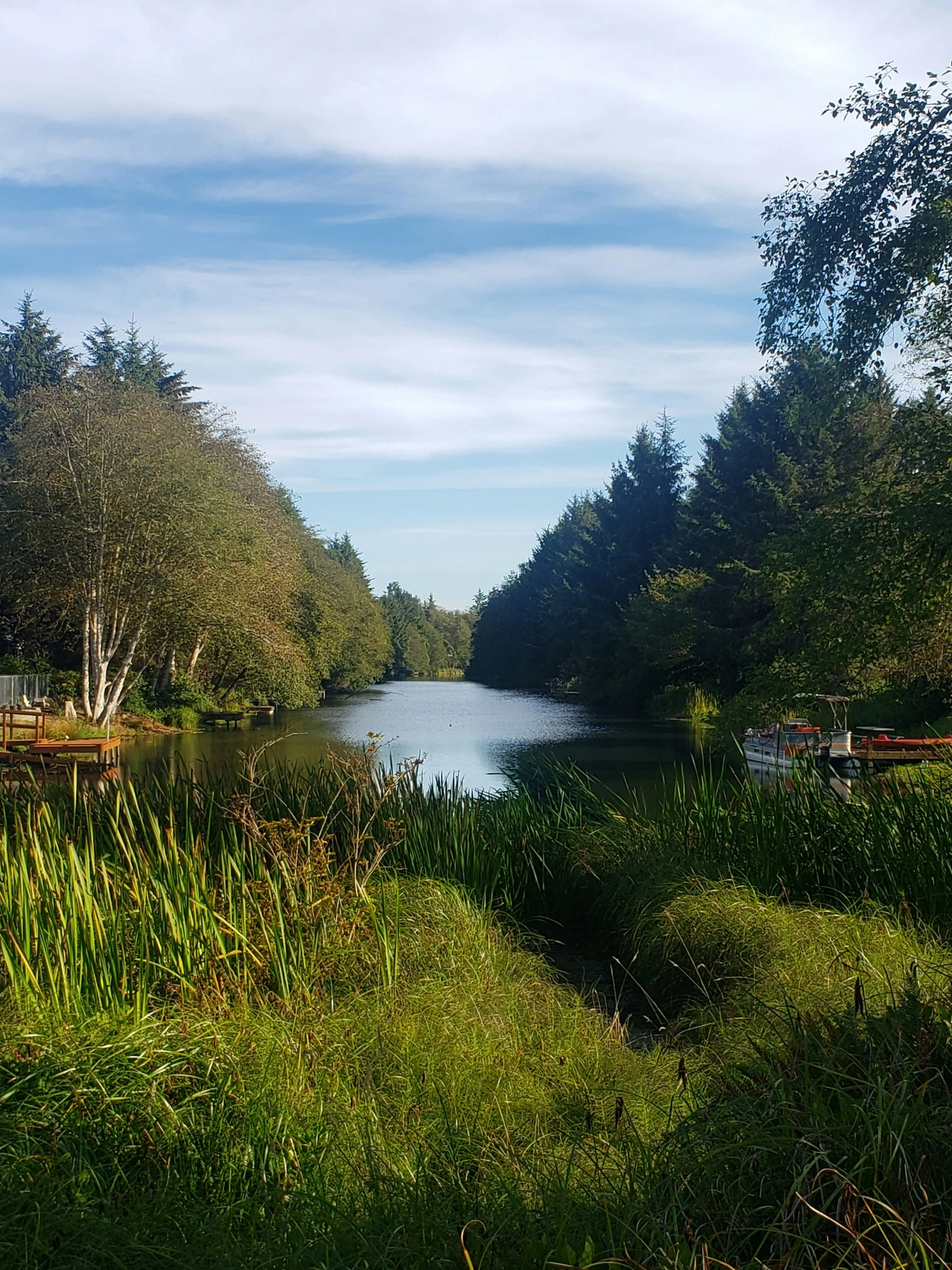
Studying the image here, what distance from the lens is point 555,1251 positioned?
275 cm

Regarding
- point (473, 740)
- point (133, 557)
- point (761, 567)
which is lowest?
point (473, 740)

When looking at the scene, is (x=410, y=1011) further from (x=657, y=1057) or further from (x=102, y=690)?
(x=102, y=690)

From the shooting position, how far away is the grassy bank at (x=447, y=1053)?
9.84 ft

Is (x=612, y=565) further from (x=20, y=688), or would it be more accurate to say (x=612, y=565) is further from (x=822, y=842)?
→ (x=822, y=842)

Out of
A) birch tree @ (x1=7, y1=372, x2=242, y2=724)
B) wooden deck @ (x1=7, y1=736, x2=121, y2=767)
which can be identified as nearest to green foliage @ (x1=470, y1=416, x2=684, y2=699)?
birch tree @ (x1=7, y1=372, x2=242, y2=724)

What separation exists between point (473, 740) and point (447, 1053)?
89.6ft

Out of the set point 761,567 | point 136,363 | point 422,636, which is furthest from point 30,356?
point 422,636

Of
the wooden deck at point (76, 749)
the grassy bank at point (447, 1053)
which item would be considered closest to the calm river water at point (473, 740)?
the wooden deck at point (76, 749)

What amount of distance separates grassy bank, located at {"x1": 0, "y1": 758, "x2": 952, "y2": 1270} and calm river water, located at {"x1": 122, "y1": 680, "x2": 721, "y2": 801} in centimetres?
764

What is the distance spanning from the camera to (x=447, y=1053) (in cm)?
493

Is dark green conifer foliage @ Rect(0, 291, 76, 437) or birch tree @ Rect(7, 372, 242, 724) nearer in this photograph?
birch tree @ Rect(7, 372, 242, 724)

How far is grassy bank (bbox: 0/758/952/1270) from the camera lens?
300 cm

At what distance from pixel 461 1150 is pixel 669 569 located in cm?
4394

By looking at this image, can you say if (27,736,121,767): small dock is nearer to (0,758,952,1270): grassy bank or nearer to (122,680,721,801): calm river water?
(122,680,721,801): calm river water
